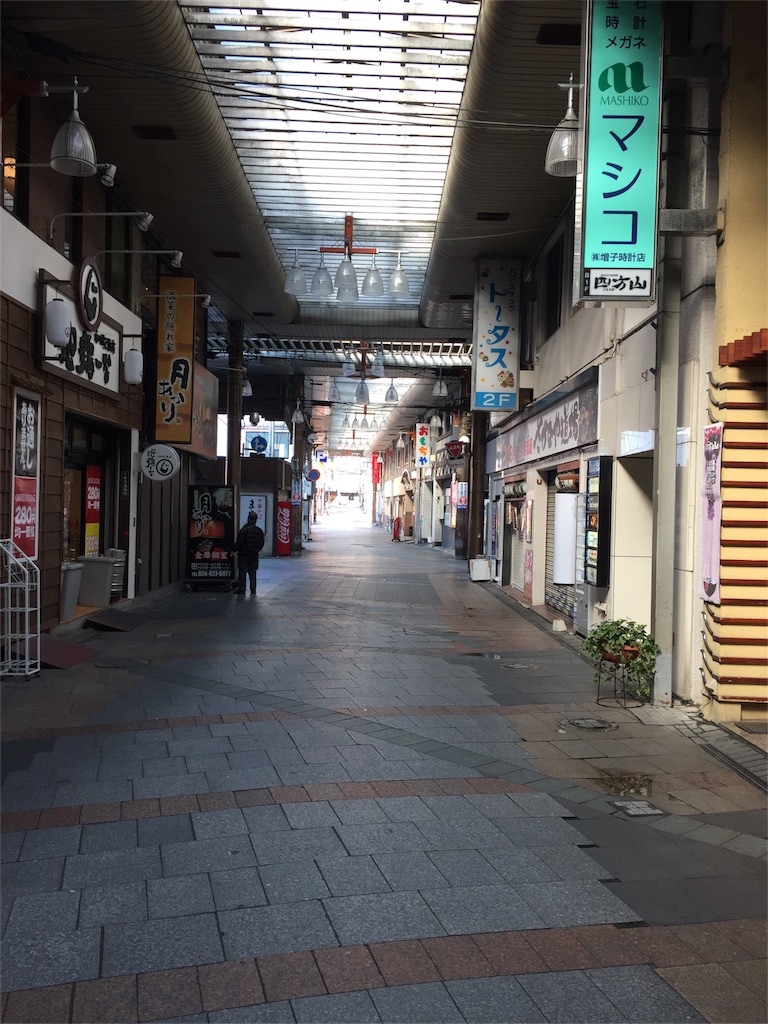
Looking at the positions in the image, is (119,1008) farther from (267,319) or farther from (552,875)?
(267,319)

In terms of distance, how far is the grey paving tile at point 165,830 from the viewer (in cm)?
466

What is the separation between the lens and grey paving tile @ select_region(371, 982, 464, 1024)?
308 cm

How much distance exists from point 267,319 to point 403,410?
17941mm

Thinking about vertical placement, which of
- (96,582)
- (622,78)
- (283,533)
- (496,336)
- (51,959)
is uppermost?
(622,78)

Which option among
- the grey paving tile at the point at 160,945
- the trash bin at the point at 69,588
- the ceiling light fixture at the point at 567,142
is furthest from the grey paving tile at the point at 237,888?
the trash bin at the point at 69,588

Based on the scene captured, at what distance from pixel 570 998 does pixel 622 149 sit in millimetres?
6801

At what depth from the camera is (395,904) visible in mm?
3941

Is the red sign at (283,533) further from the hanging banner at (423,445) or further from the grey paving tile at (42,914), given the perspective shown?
the grey paving tile at (42,914)

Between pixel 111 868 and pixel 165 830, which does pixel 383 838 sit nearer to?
pixel 165 830

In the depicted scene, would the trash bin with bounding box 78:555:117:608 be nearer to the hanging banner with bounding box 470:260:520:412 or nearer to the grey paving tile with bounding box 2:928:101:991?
the hanging banner with bounding box 470:260:520:412

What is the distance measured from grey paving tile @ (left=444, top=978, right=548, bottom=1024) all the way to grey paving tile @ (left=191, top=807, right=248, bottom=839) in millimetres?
1839

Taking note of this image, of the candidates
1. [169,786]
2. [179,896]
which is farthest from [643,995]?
[169,786]

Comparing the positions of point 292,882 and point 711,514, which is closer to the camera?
point 292,882

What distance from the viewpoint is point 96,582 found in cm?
1302
